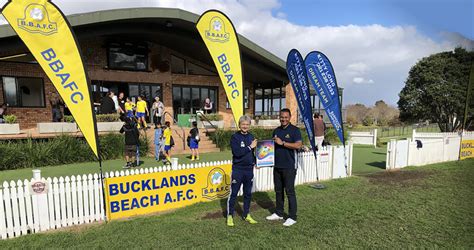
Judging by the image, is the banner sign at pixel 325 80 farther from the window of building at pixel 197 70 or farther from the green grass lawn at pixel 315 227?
the window of building at pixel 197 70

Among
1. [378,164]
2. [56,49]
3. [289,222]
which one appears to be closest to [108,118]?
[56,49]

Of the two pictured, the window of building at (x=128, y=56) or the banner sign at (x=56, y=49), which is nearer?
the banner sign at (x=56, y=49)

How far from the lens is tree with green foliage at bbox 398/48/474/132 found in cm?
1772

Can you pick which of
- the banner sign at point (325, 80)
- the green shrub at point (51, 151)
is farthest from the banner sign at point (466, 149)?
the green shrub at point (51, 151)

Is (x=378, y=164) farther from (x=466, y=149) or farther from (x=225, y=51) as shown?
(x=225, y=51)

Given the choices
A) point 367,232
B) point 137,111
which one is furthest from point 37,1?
point 137,111

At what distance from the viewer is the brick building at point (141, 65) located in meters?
12.0

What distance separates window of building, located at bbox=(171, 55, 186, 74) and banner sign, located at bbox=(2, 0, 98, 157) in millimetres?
12606

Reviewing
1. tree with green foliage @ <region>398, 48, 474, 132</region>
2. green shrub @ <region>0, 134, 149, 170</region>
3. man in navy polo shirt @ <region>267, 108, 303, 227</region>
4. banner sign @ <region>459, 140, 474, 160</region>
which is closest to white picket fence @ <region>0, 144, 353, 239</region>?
man in navy polo shirt @ <region>267, 108, 303, 227</region>

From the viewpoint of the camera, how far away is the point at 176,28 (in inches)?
555

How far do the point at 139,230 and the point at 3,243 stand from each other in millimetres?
1759

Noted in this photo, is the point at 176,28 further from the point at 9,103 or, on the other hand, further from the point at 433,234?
the point at 433,234

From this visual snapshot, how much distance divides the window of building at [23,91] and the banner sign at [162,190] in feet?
38.0

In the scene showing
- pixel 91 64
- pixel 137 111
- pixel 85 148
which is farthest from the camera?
pixel 91 64
